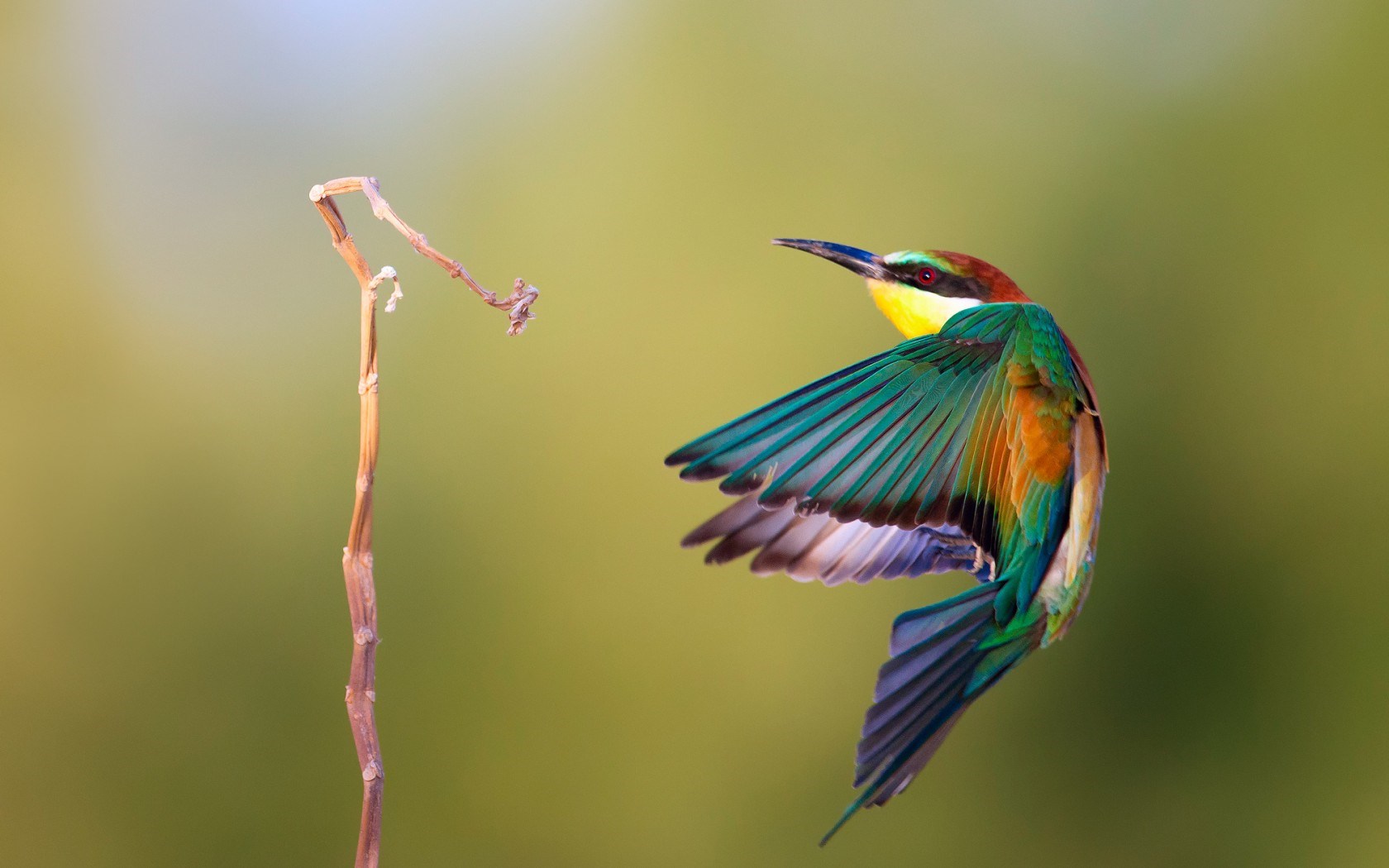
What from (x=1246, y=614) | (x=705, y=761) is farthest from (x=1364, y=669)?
(x=705, y=761)

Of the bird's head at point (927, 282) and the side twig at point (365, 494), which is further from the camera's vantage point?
the bird's head at point (927, 282)

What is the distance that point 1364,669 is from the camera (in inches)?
60.1

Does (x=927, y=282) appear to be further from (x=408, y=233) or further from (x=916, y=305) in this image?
(x=408, y=233)

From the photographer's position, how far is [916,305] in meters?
0.69

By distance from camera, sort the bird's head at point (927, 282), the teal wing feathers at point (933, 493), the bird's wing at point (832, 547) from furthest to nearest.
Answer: the bird's head at point (927, 282) → the bird's wing at point (832, 547) → the teal wing feathers at point (933, 493)

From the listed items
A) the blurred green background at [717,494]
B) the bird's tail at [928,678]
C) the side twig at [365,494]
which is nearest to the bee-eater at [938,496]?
the bird's tail at [928,678]

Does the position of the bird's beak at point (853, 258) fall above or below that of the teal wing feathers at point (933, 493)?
above

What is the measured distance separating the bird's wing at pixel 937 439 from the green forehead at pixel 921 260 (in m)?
0.11

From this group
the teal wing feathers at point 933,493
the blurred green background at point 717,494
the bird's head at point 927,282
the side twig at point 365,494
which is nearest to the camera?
the side twig at point 365,494

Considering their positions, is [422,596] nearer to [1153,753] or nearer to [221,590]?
[221,590]

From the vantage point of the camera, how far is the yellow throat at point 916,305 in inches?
26.9

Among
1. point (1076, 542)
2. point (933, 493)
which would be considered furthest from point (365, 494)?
point (1076, 542)

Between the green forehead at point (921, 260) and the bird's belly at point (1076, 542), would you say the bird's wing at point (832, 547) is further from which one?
the green forehead at point (921, 260)

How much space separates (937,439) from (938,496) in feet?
0.09
